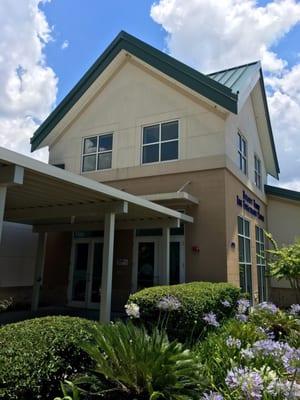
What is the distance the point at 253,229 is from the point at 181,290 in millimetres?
8990

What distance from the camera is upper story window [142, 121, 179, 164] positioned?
44.2 ft

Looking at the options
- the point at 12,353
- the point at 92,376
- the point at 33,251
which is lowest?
the point at 92,376

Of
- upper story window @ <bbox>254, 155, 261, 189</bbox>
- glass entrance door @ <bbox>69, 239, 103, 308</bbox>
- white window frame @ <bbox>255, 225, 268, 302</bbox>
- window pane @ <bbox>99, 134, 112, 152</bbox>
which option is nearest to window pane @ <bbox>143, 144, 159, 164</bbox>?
window pane @ <bbox>99, 134, 112, 152</bbox>

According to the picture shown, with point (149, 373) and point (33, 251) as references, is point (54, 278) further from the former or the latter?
point (149, 373)

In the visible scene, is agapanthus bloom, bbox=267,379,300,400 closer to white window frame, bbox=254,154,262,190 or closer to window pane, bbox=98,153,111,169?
window pane, bbox=98,153,111,169

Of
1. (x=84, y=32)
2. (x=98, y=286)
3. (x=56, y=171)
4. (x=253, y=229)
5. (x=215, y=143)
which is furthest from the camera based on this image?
(x=253, y=229)

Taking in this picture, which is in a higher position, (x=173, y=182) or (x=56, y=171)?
(x=173, y=182)

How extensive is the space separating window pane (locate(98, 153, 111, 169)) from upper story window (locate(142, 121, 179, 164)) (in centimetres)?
173

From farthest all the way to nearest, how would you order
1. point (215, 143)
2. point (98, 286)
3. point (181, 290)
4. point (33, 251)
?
point (33, 251) < point (98, 286) < point (215, 143) < point (181, 290)

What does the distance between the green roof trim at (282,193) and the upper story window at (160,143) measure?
7.60 metres

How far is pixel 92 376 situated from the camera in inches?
159

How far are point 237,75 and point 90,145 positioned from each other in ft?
23.4

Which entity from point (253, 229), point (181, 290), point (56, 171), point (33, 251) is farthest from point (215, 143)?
point (33, 251)

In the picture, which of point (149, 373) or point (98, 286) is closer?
point (149, 373)
